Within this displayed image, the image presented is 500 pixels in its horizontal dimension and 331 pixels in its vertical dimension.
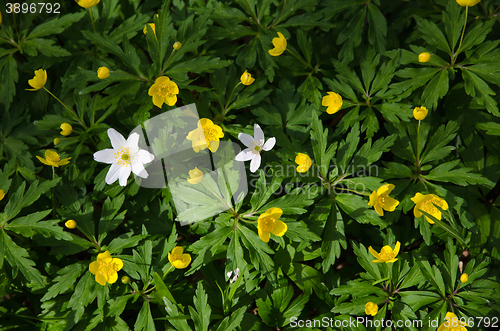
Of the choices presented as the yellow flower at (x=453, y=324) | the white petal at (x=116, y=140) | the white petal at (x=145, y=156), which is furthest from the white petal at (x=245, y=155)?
the yellow flower at (x=453, y=324)

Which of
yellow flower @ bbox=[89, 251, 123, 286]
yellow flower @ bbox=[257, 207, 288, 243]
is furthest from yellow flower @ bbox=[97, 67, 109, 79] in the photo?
yellow flower @ bbox=[257, 207, 288, 243]

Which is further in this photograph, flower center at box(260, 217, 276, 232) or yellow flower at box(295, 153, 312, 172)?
yellow flower at box(295, 153, 312, 172)

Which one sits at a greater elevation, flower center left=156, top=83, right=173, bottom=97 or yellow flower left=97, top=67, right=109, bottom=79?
yellow flower left=97, top=67, right=109, bottom=79

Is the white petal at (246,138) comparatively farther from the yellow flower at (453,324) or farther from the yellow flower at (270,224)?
the yellow flower at (453,324)

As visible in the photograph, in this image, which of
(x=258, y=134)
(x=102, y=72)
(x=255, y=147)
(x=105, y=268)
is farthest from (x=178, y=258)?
(x=102, y=72)

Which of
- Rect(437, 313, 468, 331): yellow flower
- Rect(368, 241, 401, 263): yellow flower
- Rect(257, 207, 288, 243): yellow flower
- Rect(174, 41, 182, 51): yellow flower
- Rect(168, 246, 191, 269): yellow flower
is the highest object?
Rect(174, 41, 182, 51): yellow flower

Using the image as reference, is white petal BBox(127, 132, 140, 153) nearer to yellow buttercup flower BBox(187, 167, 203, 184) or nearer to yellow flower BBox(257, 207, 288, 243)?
yellow buttercup flower BBox(187, 167, 203, 184)

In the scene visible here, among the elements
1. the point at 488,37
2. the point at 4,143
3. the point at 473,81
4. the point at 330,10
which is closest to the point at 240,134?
the point at 330,10
